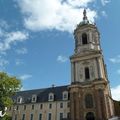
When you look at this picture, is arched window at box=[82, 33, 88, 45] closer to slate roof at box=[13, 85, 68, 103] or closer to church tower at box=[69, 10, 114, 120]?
church tower at box=[69, 10, 114, 120]

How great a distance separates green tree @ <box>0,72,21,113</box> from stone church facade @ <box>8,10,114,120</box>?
13.0 meters

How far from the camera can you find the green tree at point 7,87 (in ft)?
144

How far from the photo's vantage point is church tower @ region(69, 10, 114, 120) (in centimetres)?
4697

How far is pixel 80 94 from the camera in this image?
163 ft

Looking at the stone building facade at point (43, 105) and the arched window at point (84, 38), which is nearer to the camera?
the stone building facade at point (43, 105)

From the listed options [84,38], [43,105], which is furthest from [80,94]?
[84,38]

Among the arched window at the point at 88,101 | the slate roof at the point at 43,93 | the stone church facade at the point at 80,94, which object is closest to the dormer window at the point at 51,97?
the stone church facade at the point at 80,94

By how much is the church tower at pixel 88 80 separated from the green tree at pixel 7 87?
13.0 m

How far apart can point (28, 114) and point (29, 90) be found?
11.7m

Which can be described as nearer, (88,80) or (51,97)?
(88,80)

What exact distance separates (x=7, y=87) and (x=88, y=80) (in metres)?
18.7

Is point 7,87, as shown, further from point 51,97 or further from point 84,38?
point 84,38

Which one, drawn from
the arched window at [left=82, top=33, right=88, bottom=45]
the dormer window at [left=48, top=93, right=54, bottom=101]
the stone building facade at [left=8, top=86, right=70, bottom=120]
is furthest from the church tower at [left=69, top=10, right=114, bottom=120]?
the dormer window at [left=48, top=93, right=54, bottom=101]

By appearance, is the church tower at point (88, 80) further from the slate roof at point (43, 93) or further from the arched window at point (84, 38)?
the slate roof at point (43, 93)
